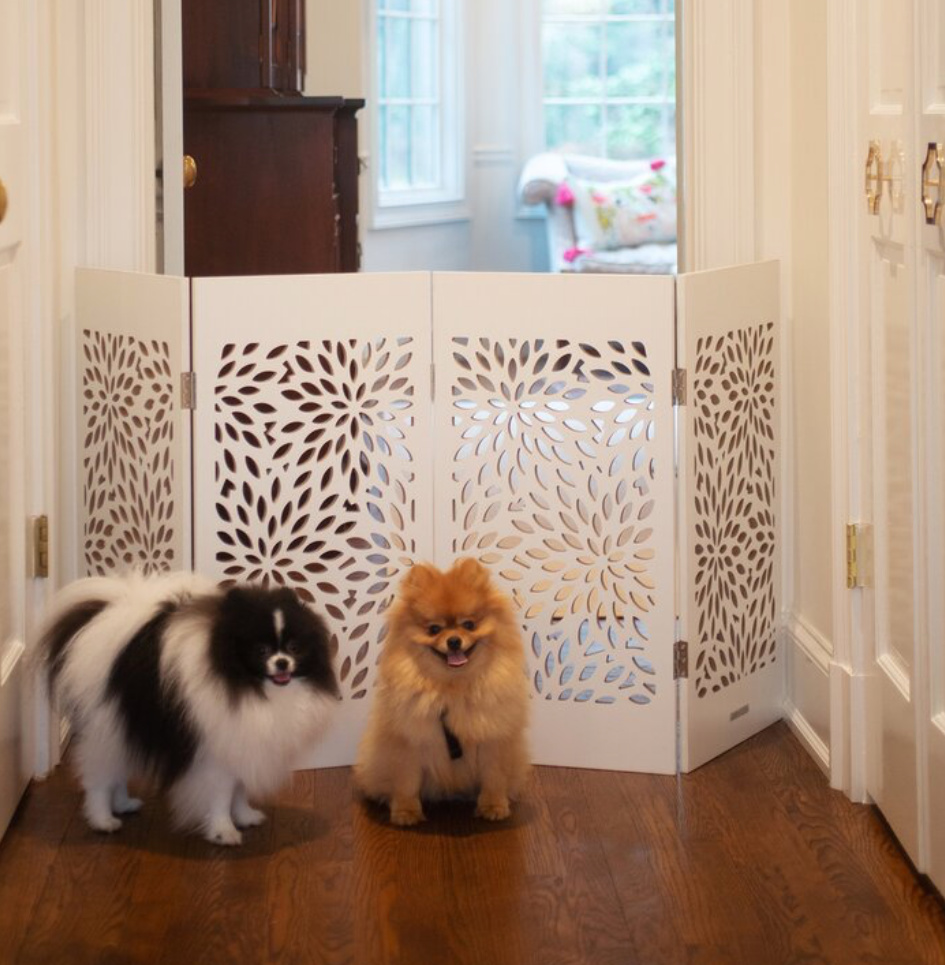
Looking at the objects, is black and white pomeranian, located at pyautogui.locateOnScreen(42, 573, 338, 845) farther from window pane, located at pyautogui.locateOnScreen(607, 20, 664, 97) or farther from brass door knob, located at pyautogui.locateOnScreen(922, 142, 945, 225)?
window pane, located at pyautogui.locateOnScreen(607, 20, 664, 97)

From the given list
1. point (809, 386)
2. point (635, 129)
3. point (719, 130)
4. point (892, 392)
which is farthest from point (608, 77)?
point (892, 392)

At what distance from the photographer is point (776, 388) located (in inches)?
121

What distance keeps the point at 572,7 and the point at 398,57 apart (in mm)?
1173

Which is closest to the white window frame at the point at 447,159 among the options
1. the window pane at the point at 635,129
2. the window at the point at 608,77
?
the window at the point at 608,77

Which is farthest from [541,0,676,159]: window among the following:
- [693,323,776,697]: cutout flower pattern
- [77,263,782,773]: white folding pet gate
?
[77,263,782,773]: white folding pet gate

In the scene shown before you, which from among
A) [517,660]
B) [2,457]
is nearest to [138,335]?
[2,457]

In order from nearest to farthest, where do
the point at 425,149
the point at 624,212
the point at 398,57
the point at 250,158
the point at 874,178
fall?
the point at 874,178, the point at 250,158, the point at 624,212, the point at 398,57, the point at 425,149

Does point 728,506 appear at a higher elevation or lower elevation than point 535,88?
lower

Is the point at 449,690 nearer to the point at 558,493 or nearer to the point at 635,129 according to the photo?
the point at 558,493

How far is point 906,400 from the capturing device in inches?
94.8

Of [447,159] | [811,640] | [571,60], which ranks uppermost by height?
[571,60]

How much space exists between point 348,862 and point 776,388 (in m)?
1.24

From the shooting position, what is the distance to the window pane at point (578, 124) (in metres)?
8.87

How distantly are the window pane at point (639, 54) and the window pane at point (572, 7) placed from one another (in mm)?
123
